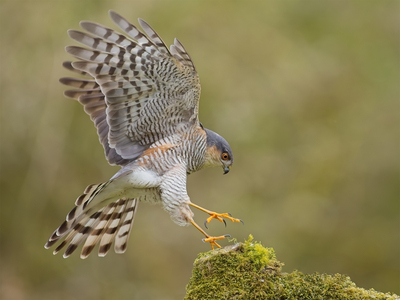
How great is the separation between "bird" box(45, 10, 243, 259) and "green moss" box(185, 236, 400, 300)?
81 centimetres

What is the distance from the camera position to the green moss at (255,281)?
2682 mm

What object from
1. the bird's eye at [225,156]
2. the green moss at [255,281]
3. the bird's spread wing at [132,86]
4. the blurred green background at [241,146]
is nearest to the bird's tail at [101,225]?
the bird's spread wing at [132,86]

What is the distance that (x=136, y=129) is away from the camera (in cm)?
436

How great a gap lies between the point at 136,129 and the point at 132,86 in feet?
1.56

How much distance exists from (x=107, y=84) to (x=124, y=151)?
2.42 ft

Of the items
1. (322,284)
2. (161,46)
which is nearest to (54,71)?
(161,46)

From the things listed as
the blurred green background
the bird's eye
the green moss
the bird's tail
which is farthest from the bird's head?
the blurred green background

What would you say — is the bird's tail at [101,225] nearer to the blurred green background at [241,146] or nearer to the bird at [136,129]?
the bird at [136,129]

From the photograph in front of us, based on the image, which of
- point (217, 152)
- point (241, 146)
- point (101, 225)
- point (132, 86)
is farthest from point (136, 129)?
point (241, 146)

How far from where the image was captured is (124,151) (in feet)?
14.6

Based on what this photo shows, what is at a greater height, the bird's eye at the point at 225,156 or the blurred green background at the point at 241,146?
the blurred green background at the point at 241,146

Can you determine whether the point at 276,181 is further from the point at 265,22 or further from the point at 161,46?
the point at 161,46

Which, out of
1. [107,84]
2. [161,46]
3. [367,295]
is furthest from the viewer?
[107,84]

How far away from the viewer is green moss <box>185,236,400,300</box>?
2682mm
